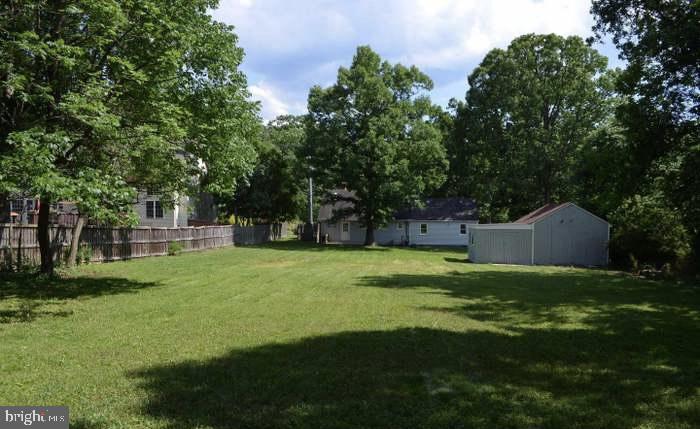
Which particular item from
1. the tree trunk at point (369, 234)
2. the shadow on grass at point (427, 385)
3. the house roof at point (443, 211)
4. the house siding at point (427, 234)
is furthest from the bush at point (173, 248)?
the house siding at point (427, 234)

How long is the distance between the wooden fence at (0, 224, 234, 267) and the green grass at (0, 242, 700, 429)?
2746 mm

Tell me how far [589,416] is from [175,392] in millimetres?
4056

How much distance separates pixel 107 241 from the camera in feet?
67.7

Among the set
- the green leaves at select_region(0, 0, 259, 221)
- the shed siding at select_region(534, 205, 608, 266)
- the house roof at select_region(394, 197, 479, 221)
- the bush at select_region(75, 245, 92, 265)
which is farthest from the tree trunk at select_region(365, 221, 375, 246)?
the green leaves at select_region(0, 0, 259, 221)

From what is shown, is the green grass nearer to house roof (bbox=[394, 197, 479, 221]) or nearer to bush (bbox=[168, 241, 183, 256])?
bush (bbox=[168, 241, 183, 256])

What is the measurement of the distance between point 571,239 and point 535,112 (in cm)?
1698

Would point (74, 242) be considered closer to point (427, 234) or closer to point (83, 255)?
point (83, 255)

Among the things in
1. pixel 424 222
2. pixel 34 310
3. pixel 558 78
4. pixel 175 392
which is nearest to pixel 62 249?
pixel 34 310

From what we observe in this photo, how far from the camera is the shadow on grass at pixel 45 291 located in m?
9.60

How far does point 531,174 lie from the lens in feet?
133

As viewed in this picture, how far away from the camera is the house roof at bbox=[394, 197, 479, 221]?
4641cm

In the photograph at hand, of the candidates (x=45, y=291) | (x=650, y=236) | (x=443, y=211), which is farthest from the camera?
(x=443, y=211)

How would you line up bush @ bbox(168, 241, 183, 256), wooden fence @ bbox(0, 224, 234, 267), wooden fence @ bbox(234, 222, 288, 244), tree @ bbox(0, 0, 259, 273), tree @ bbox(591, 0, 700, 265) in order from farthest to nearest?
1. wooden fence @ bbox(234, 222, 288, 244)
2. bush @ bbox(168, 241, 183, 256)
3. wooden fence @ bbox(0, 224, 234, 267)
4. tree @ bbox(591, 0, 700, 265)
5. tree @ bbox(0, 0, 259, 273)

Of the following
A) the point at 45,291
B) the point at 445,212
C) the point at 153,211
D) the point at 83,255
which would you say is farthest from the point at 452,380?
the point at 445,212
